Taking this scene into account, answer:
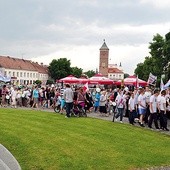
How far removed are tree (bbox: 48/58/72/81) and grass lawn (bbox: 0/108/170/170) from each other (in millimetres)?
114948

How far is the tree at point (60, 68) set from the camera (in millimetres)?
131250

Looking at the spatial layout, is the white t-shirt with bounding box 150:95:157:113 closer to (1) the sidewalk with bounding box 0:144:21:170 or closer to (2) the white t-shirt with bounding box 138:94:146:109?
(2) the white t-shirt with bounding box 138:94:146:109

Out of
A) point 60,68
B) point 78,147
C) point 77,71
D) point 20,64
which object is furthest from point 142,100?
point 77,71

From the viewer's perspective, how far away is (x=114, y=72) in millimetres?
197000

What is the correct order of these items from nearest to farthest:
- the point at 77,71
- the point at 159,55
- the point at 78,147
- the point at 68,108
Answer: the point at 78,147, the point at 68,108, the point at 159,55, the point at 77,71

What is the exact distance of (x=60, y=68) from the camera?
133m

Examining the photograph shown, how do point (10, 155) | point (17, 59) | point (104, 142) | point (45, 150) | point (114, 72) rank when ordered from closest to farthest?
point (10, 155), point (45, 150), point (104, 142), point (17, 59), point (114, 72)

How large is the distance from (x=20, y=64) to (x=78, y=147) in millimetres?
131355

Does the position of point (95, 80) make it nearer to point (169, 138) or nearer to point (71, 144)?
point (169, 138)

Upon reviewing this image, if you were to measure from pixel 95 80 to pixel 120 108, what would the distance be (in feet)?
62.4

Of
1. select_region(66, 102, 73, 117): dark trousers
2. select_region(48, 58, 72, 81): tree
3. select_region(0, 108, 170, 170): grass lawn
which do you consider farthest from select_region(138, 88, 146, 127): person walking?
select_region(48, 58, 72, 81): tree

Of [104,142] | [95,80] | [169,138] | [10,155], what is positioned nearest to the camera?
[10,155]

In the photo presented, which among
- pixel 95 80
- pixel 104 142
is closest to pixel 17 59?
pixel 95 80

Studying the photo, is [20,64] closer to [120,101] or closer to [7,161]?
[120,101]
